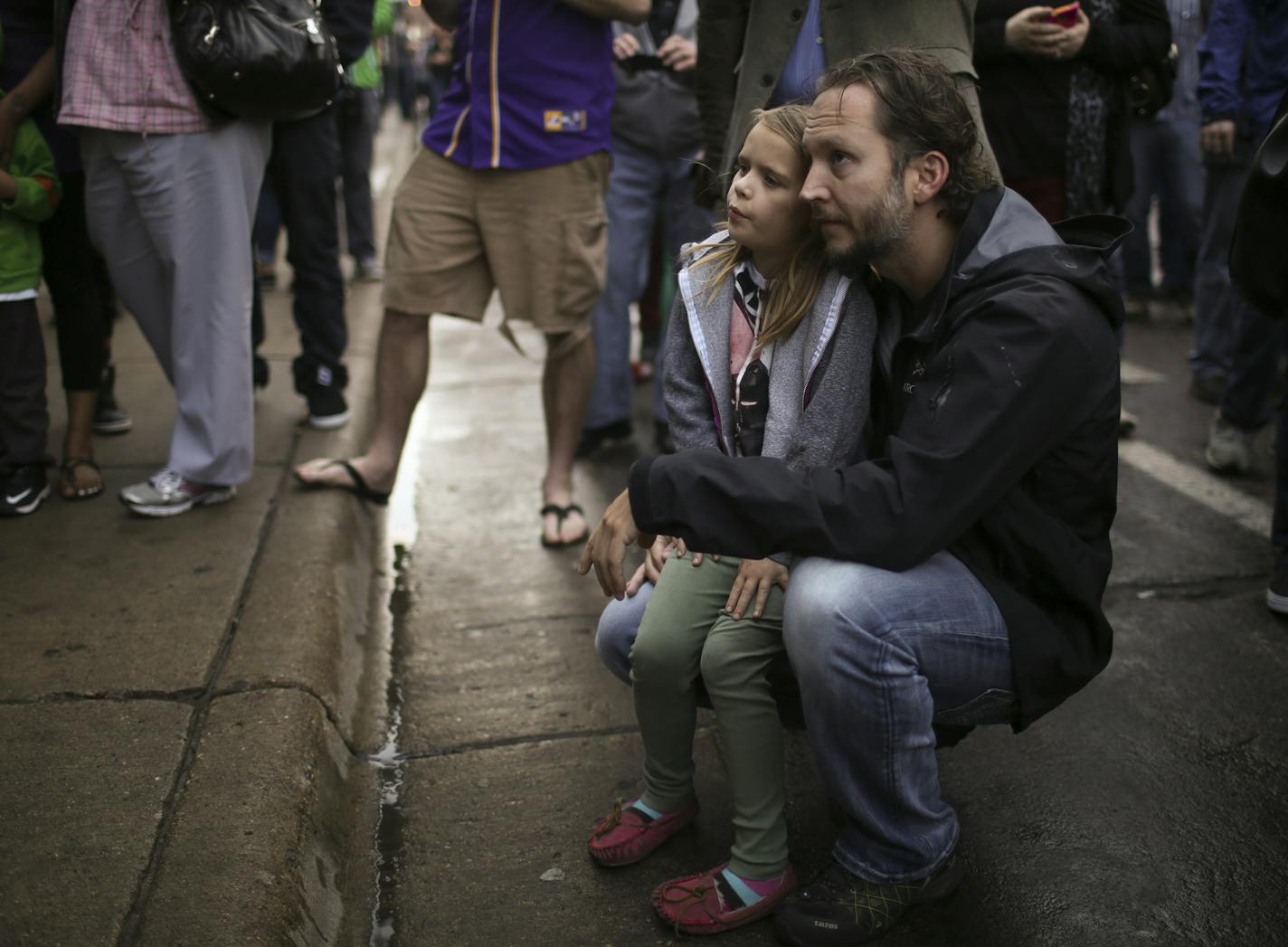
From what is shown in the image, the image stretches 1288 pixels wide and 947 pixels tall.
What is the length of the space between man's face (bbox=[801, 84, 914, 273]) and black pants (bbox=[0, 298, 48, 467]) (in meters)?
2.43

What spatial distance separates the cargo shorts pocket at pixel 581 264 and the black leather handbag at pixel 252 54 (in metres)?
0.81

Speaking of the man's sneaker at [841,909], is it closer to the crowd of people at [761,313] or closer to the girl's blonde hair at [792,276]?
the crowd of people at [761,313]

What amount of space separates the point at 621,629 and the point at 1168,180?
5351mm

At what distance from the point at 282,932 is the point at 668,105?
11.2 ft

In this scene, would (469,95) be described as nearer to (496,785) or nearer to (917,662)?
(496,785)

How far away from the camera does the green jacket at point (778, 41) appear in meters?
2.98

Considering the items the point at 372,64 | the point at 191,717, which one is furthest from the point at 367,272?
the point at 191,717

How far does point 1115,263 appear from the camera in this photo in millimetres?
4816

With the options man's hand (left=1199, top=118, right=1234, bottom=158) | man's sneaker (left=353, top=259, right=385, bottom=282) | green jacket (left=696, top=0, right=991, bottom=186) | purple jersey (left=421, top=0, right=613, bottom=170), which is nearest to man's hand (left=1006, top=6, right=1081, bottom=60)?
green jacket (left=696, top=0, right=991, bottom=186)

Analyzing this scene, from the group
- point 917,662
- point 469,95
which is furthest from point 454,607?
point 917,662

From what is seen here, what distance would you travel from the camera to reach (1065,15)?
12.5ft

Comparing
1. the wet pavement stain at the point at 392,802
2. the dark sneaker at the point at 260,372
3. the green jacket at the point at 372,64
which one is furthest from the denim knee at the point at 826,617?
the green jacket at the point at 372,64

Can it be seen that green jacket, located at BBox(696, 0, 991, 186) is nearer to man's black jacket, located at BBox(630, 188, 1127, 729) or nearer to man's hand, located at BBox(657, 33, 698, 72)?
man's black jacket, located at BBox(630, 188, 1127, 729)

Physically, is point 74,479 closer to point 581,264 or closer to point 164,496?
point 164,496
